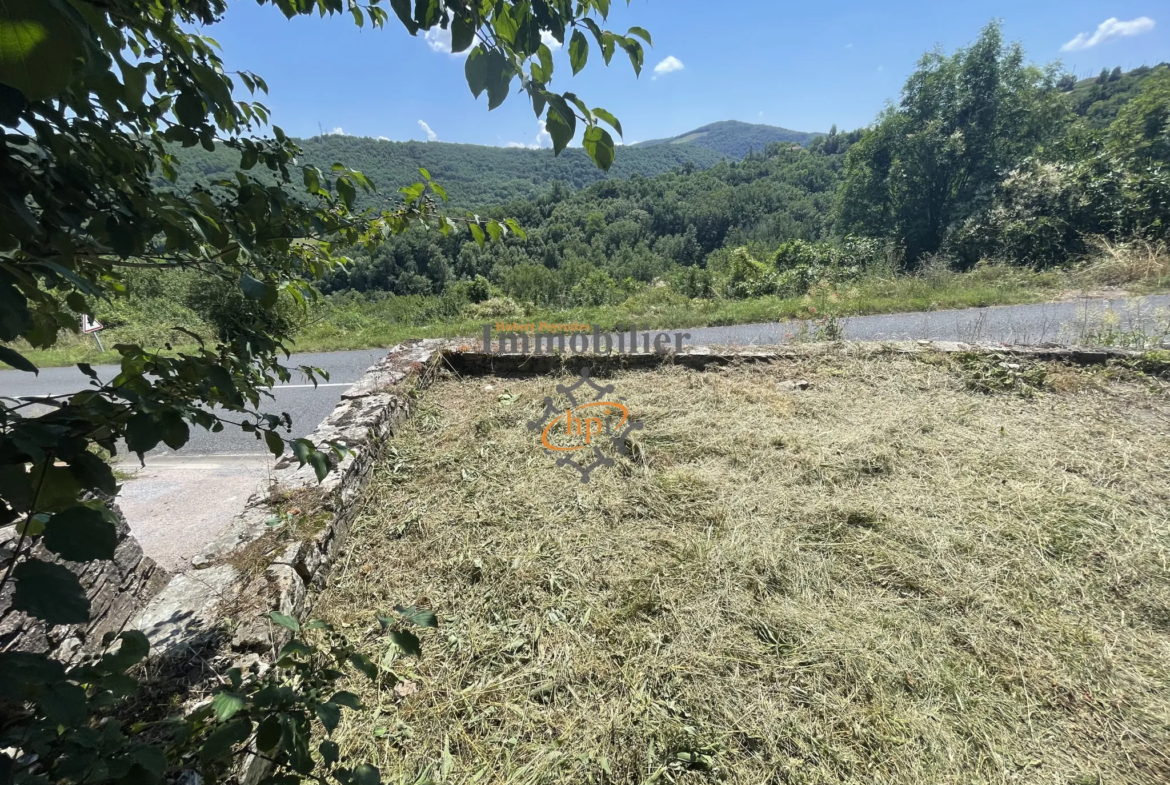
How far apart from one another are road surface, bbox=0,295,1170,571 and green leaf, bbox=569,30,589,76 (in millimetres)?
2600

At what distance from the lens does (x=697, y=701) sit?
1.62 m

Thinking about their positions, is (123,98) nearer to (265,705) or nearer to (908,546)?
(265,705)

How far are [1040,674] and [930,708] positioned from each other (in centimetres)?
48

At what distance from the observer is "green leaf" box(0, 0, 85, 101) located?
1.27 ft

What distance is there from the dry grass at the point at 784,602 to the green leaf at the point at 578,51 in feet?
6.12

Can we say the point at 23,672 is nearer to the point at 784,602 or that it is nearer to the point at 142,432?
the point at 142,432

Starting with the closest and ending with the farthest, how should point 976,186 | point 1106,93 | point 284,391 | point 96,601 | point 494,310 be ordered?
point 96,601
point 284,391
point 494,310
point 976,186
point 1106,93

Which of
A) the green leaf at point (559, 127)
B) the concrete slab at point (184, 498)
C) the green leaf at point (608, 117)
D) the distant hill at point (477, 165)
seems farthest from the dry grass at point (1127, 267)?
the distant hill at point (477, 165)

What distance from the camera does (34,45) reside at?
0.41 metres

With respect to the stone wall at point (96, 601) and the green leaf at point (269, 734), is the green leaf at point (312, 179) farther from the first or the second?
the green leaf at point (269, 734)

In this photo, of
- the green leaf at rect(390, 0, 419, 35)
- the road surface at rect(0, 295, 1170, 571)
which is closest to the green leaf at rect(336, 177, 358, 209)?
the green leaf at rect(390, 0, 419, 35)

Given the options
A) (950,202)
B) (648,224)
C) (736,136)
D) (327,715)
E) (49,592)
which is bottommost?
(327,715)

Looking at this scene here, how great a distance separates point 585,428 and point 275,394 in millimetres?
4267

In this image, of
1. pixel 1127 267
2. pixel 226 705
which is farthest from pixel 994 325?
pixel 226 705
